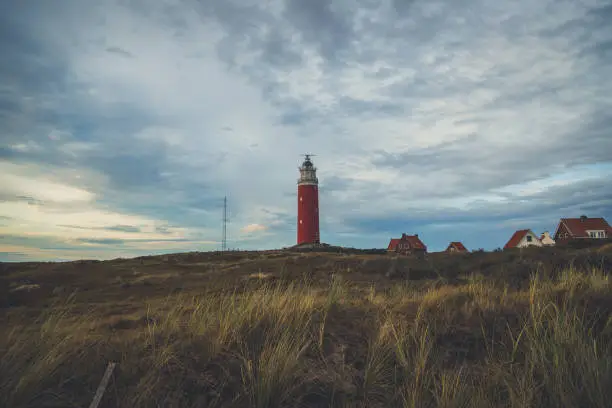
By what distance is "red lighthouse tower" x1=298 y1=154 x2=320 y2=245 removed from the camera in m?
64.2

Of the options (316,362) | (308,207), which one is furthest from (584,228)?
(316,362)

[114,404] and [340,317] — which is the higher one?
[340,317]

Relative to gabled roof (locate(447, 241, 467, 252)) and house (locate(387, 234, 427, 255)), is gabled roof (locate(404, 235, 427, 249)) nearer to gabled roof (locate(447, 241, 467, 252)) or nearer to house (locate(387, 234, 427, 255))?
house (locate(387, 234, 427, 255))

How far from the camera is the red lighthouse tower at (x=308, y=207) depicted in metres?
64.2

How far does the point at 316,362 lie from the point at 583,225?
65757mm

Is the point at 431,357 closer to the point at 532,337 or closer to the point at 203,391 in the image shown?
the point at 532,337

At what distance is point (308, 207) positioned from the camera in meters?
64.7

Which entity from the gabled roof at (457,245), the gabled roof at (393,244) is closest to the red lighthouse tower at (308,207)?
the gabled roof at (393,244)

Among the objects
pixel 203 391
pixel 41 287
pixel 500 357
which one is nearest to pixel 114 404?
pixel 203 391

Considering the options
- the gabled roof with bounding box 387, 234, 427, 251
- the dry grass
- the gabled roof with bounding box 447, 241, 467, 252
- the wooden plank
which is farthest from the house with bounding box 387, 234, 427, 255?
the wooden plank

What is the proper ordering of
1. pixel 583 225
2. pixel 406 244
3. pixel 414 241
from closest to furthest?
pixel 583 225 < pixel 406 244 < pixel 414 241

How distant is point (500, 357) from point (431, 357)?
0.88m

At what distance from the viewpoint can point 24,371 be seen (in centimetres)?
421

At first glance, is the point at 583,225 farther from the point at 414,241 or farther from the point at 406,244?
the point at 406,244
